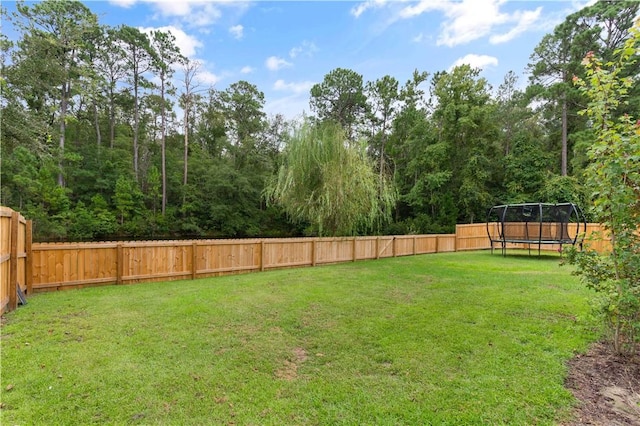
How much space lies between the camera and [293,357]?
3291 millimetres

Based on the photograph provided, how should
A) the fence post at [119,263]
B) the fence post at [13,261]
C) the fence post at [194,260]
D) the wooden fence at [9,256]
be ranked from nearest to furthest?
the wooden fence at [9,256] < the fence post at [13,261] < the fence post at [119,263] < the fence post at [194,260]

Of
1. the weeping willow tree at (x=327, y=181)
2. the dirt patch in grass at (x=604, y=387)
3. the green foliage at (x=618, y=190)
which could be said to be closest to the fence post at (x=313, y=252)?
the weeping willow tree at (x=327, y=181)

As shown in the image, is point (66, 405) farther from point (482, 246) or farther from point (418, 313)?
point (482, 246)

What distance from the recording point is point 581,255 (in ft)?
11.1

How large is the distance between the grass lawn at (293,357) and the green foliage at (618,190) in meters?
0.67

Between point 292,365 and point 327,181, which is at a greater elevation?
point 327,181

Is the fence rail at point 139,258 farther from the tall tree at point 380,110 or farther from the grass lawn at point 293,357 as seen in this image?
the tall tree at point 380,110

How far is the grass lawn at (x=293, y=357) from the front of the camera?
7.66ft

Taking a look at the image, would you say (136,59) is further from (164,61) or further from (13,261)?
(13,261)

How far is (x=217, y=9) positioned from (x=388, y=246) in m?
9.83

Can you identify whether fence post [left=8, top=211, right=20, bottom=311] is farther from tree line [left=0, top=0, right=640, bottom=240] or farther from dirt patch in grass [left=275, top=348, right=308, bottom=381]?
tree line [left=0, top=0, right=640, bottom=240]

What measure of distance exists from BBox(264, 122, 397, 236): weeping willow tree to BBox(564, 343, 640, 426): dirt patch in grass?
7742 mm

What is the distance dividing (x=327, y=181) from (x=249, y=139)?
1834 cm

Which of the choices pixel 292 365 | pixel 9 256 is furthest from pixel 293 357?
pixel 9 256
